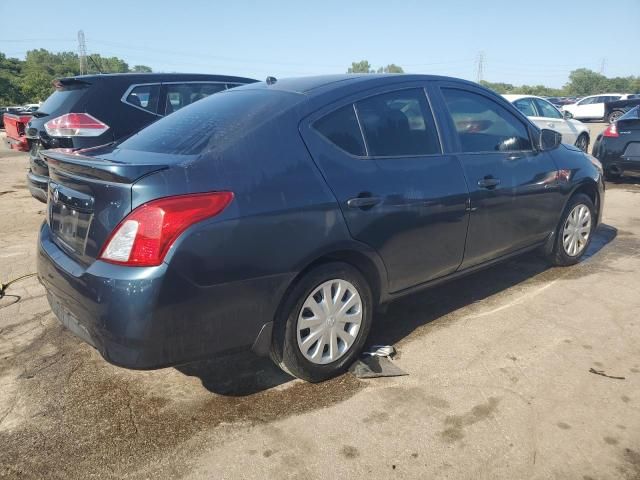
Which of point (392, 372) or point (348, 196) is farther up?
point (348, 196)

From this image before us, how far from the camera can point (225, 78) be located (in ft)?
22.9

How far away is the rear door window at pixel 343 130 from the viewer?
2.96 meters

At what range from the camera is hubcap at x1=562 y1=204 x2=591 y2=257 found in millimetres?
4792

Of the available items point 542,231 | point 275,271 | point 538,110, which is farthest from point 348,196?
point 538,110

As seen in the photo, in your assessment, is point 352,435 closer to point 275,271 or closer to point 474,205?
point 275,271

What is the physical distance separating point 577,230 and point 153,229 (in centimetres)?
407

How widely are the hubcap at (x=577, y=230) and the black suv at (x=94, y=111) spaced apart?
4.39 m

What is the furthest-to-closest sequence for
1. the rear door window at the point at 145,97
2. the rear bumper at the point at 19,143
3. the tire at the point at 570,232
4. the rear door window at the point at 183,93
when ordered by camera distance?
the rear bumper at the point at 19,143, the rear door window at the point at 183,93, the rear door window at the point at 145,97, the tire at the point at 570,232

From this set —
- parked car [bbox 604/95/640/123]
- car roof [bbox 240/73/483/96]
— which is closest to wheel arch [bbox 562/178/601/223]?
car roof [bbox 240/73/483/96]

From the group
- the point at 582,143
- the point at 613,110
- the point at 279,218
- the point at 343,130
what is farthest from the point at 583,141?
the point at 613,110

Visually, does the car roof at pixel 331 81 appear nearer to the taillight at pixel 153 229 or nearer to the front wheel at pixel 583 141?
the taillight at pixel 153 229

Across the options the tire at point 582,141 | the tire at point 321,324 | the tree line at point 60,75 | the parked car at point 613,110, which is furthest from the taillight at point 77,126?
the tree line at point 60,75

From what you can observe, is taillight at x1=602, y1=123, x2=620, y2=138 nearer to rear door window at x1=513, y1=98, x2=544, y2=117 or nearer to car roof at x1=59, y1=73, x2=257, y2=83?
rear door window at x1=513, y1=98, x2=544, y2=117

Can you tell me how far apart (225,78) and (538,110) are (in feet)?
24.0
